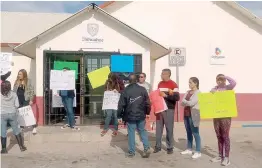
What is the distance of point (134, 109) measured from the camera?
6.32 meters

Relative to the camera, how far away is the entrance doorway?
9.07 metres

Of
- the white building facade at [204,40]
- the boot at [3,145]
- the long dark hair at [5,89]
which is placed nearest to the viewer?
the long dark hair at [5,89]

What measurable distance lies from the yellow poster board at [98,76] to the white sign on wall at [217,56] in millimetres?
5206

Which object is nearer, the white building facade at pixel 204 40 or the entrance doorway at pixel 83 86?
the entrance doorway at pixel 83 86

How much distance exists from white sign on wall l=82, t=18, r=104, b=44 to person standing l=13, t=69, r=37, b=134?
7.12 ft

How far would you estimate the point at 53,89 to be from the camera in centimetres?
862

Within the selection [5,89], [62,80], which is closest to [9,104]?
[5,89]

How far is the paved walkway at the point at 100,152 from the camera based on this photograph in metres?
6.01

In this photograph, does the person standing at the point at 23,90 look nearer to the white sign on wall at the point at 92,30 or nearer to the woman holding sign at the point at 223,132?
the white sign on wall at the point at 92,30

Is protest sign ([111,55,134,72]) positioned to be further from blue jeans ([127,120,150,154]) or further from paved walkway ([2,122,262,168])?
blue jeans ([127,120,150,154])

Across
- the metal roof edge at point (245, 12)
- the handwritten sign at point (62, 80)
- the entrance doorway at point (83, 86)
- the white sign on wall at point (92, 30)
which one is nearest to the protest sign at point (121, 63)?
the entrance doorway at point (83, 86)

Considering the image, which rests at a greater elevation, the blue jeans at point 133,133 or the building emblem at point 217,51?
the building emblem at point 217,51

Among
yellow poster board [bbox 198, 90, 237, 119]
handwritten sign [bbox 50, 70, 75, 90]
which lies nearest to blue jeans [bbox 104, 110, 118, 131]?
handwritten sign [bbox 50, 70, 75, 90]

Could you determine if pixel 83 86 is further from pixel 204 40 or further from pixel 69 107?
pixel 204 40
